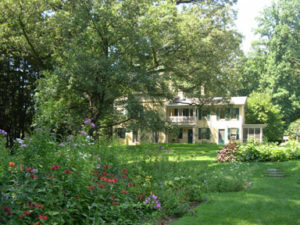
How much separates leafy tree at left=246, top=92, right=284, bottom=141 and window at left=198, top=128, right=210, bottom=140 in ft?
20.0

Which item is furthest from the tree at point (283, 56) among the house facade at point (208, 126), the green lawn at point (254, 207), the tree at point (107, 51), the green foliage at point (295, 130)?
the green lawn at point (254, 207)

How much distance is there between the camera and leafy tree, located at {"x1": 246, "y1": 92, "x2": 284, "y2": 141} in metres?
35.9

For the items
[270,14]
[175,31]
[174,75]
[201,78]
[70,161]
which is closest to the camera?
[70,161]

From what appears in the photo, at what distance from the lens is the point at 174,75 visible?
1869 cm

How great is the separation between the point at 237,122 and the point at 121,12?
24376 mm

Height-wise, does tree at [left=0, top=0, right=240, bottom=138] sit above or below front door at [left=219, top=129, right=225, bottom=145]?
above

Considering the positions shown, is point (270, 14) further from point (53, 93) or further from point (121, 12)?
point (53, 93)

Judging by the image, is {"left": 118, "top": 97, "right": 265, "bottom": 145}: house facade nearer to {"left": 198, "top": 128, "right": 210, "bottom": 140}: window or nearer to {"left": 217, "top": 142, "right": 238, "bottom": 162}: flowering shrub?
{"left": 198, "top": 128, "right": 210, "bottom": 140}: window

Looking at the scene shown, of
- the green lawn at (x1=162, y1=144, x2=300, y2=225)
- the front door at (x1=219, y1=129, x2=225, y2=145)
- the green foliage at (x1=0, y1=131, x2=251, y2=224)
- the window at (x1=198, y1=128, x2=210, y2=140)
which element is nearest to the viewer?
the green foliage at (x1=0, y1=131, x2=251, y2=224)

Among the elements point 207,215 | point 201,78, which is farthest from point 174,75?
point 207,215

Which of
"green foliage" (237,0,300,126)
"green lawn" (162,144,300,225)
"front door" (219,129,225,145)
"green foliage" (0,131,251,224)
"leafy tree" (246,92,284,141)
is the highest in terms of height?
"green foliage" (237,0,300,126)

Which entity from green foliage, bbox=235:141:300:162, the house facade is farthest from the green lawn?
the house facade

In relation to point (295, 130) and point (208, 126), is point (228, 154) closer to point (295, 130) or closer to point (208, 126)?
point (208, 126)

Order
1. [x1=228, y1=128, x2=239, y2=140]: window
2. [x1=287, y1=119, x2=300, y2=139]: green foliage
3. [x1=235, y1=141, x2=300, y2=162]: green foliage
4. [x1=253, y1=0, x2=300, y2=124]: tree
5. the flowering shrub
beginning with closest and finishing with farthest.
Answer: [x1=235, y1=141, x2=300, y2=162]: green foliage < the flowering shrub < [x1=228, y1=128, x2=239, y2=140]: window < [x1=287, y1=119, x2=300, y2=139]: green foliage < [x1=253, y1=0, x2=300, y2=124]: tree
